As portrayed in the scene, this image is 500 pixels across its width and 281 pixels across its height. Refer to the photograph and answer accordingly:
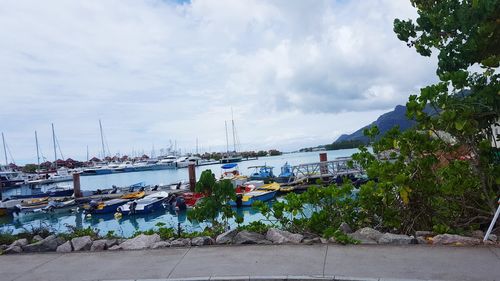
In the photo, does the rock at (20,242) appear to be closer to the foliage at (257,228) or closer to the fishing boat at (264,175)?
the foliage at (257,228)

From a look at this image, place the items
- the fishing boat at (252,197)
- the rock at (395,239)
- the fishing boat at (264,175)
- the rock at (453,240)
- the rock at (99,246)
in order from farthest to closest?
the fishing boat at (264,175), the fishing boat at (252,197), the rock at (99,246), the rock at (395,239), the rock at (453,240)

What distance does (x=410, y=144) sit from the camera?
7.57 metres

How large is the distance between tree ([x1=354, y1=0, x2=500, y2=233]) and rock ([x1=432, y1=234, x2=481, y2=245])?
0.51 m

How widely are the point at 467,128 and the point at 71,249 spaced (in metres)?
7.53

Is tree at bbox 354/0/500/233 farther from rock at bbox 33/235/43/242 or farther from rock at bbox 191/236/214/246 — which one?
rock at bbox 33/235/43/242

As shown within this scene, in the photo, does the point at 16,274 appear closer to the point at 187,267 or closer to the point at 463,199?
the point at 187,267

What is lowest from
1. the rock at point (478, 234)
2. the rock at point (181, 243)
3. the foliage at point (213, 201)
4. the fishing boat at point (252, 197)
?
the fishing boat at point (252, 197)

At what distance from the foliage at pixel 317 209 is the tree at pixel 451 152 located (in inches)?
12.3

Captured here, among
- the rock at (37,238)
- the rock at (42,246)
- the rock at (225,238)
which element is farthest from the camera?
the rock at (37,238)

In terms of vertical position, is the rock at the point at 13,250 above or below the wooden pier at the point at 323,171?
above

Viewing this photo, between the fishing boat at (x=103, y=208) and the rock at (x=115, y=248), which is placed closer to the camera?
the rock at (x=115, y=248)

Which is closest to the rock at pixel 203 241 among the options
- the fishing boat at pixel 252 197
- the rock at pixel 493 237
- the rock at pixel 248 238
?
the rock at pixel 248 238

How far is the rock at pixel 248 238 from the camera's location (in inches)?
286


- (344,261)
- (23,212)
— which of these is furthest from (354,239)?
(23,212)
